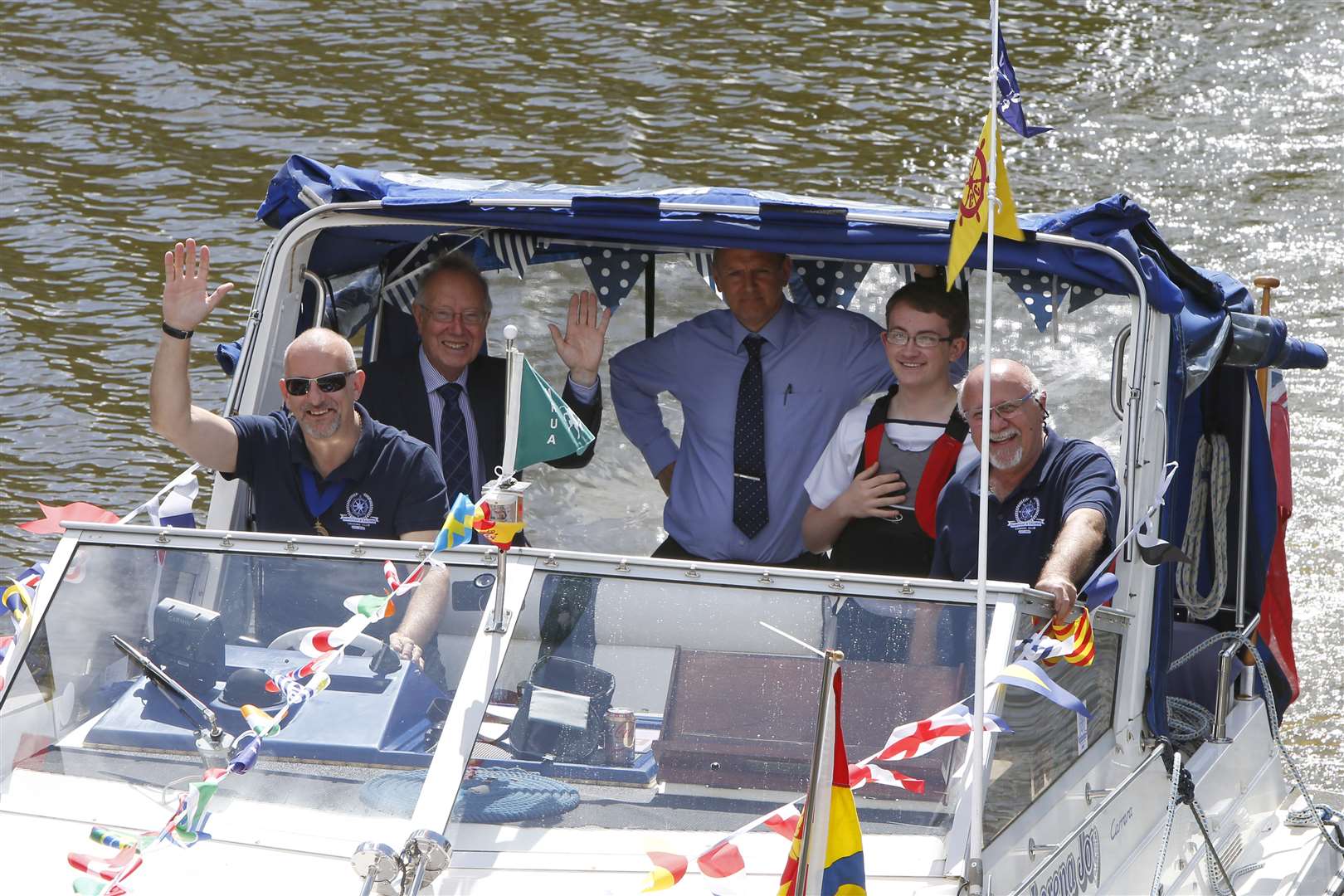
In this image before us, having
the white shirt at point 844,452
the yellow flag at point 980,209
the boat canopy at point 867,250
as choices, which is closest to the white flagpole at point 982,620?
the yellow flag at point 980,209

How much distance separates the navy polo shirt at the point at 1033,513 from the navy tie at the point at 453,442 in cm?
173

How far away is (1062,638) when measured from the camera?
4.00 metres

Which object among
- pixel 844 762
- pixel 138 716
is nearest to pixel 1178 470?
pixel 844 762

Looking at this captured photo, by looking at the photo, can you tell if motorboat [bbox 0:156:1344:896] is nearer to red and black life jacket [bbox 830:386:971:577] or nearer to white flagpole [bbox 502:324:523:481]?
white flagpole [bbox 502:324:523:481]

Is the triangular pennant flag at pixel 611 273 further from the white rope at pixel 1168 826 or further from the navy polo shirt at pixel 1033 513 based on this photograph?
the white rope at pixel 1168 826

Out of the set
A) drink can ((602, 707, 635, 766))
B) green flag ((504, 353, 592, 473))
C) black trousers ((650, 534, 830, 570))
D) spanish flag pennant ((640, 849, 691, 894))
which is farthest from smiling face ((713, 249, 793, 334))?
spanish flag pennant ((640, 849, 691, 894))

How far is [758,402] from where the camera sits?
18.5 ft

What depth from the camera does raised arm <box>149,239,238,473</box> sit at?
4766 mm

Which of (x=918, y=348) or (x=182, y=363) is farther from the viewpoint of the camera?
(x=918, y=348)

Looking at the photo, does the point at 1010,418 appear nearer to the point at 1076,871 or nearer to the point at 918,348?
the point at 918,348

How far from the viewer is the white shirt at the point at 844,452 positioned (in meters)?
5.20

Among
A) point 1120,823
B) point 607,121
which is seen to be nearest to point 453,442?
point 1120,823

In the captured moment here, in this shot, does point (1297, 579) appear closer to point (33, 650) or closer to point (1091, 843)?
point (1091, 843)

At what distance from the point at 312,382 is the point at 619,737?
1544mm
